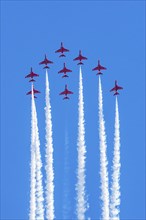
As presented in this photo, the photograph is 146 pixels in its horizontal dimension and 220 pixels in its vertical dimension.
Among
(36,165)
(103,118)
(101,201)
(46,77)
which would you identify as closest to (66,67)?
(46,77)

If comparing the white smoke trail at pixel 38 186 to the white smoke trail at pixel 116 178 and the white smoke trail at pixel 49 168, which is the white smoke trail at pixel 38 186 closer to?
the white smoke trail at pixel 49 168

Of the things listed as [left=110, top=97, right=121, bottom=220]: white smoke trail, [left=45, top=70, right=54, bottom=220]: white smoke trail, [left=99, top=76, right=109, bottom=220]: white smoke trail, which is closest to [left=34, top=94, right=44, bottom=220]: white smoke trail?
[left=45, top=70, right=54, bottom=220]: white smoke trail

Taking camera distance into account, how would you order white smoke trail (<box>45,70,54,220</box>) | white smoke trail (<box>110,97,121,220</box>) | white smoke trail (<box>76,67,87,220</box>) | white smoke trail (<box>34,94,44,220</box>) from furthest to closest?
white smoke trail (<box>45,70,54,220</box>) → white smoke trail (<box>34,94,44,220</box>) → white smoke trail (<box>110,97,121,220</box>) → white smoke trail (<box>76,67,87,220</box>)

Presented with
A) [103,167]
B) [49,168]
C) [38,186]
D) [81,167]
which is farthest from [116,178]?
[38,186]

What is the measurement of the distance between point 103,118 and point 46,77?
9.13ft

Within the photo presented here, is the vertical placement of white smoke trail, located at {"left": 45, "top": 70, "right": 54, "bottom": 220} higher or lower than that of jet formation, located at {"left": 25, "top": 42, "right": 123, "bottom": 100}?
lower

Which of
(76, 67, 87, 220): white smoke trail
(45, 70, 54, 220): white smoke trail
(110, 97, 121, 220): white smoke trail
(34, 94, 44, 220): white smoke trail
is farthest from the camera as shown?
(45, 70, 54, 220): white smoke trail

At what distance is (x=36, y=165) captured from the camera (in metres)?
19.6

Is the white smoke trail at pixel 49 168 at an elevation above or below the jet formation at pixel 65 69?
below

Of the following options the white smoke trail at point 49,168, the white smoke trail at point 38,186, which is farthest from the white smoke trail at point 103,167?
the white smoke trail at point 38,186

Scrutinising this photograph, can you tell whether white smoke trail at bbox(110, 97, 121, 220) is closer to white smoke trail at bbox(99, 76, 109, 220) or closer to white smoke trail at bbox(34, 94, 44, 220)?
white smoke trail at bbox(99, 76, 109, 220)

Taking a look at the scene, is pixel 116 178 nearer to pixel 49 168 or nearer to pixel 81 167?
pixel 81 167

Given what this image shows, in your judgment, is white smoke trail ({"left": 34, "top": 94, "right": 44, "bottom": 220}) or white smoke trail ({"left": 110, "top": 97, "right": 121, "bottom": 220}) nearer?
white smoke trail ({"left": 110, "top": 97, "right": 121, "bottom": 220})

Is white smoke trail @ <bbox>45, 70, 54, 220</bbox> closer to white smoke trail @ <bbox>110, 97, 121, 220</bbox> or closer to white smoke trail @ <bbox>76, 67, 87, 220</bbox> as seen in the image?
white smoke trail @ <bbox>76, 67, 87, 220</bbox>
